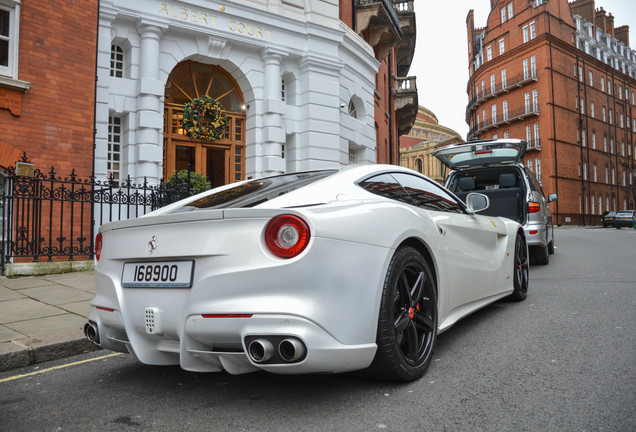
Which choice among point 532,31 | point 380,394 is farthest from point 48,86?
point 532,31

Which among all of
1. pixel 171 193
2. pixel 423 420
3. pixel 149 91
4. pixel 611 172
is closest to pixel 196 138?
pixel 149 91

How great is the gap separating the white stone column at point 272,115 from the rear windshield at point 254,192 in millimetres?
9909

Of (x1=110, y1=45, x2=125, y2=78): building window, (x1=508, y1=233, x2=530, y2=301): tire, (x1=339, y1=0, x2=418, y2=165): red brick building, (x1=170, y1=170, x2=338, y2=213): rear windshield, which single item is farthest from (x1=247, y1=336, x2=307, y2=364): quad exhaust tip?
(x1=339, y1=0, x2=418, y2=165): red brick building

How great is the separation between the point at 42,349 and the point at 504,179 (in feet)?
24.9

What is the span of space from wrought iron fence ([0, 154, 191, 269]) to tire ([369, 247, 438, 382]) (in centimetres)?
548

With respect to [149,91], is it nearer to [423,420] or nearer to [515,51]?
[423,420]

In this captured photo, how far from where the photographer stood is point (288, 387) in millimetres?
2768

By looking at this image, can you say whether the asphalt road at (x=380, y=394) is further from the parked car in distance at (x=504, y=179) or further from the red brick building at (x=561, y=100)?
the red brick building at (x=561, y=100)

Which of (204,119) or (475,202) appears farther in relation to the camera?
(204,119)

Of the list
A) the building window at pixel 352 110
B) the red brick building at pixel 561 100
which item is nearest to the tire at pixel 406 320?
the building window at pixel 352 110

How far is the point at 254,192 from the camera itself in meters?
3.12

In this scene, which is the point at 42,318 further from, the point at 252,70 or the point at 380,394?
the point at 252,70

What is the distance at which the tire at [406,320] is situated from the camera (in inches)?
102

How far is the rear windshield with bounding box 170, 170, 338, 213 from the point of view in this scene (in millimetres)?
2848
